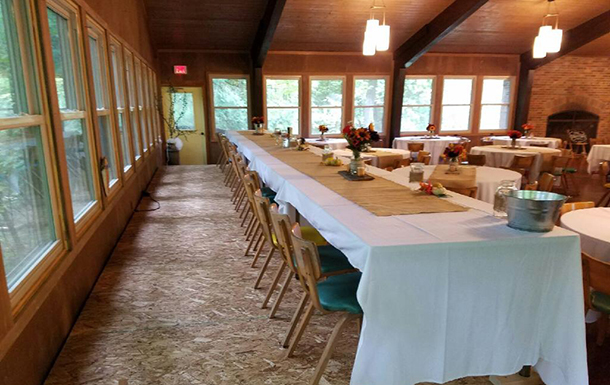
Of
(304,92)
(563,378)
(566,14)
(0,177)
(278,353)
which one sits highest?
(566,14)

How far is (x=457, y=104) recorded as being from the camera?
11.5m

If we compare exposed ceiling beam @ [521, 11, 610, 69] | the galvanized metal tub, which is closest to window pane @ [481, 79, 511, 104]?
exposed ceiling beam @ [521, 11, 610, 69]

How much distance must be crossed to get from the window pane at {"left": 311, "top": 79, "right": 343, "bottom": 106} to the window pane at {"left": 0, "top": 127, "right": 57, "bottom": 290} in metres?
8.76

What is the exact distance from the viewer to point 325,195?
2779 mm

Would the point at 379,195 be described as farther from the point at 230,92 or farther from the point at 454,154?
the point at 230,92

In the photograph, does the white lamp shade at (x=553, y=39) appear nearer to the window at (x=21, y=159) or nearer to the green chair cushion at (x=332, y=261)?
the green chair cushion at (x=332, y=261)

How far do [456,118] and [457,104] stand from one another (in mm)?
382

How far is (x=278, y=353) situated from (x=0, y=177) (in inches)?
66.2

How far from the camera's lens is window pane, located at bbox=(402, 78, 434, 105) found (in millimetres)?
11219

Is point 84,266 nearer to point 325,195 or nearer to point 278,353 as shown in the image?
point 278,353

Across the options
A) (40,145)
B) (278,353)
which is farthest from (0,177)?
(278,353)

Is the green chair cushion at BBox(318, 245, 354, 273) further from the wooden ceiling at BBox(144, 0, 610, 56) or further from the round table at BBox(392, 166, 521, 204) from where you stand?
the wooden ceiling at BBox(144, 0, 610, 56)

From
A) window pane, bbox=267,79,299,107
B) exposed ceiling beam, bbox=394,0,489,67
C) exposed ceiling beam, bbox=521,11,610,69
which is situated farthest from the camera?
window pane, bbox=267,79,299,107

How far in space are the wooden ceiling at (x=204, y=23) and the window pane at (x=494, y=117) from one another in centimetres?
678
